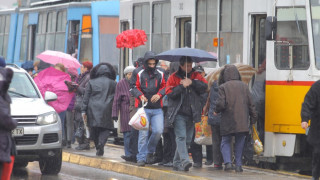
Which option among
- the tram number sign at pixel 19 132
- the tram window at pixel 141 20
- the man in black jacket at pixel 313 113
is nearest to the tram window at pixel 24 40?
the tram window at pixel 141 20

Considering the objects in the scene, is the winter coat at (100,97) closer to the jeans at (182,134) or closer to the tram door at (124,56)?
the jeans at (182,134)

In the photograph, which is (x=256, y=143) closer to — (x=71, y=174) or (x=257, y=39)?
(x=257, y=39)

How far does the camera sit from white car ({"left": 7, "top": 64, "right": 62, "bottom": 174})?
40.8 feet

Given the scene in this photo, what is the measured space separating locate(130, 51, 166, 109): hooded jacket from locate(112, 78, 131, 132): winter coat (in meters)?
1.06

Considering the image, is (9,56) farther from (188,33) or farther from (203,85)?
(203,85)

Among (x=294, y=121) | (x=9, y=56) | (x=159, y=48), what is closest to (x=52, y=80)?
(x=159, y=48)

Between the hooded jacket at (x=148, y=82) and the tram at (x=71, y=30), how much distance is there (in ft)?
31.8

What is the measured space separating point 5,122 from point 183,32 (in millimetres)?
9509

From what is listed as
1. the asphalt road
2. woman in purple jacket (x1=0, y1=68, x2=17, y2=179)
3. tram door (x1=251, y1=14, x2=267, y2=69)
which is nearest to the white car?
the asphalt road

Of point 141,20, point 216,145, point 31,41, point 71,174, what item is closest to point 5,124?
point 71,174

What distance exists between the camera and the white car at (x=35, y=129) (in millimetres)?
12422

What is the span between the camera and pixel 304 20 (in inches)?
549

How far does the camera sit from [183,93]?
12.7m

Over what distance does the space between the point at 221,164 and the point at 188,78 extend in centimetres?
175
